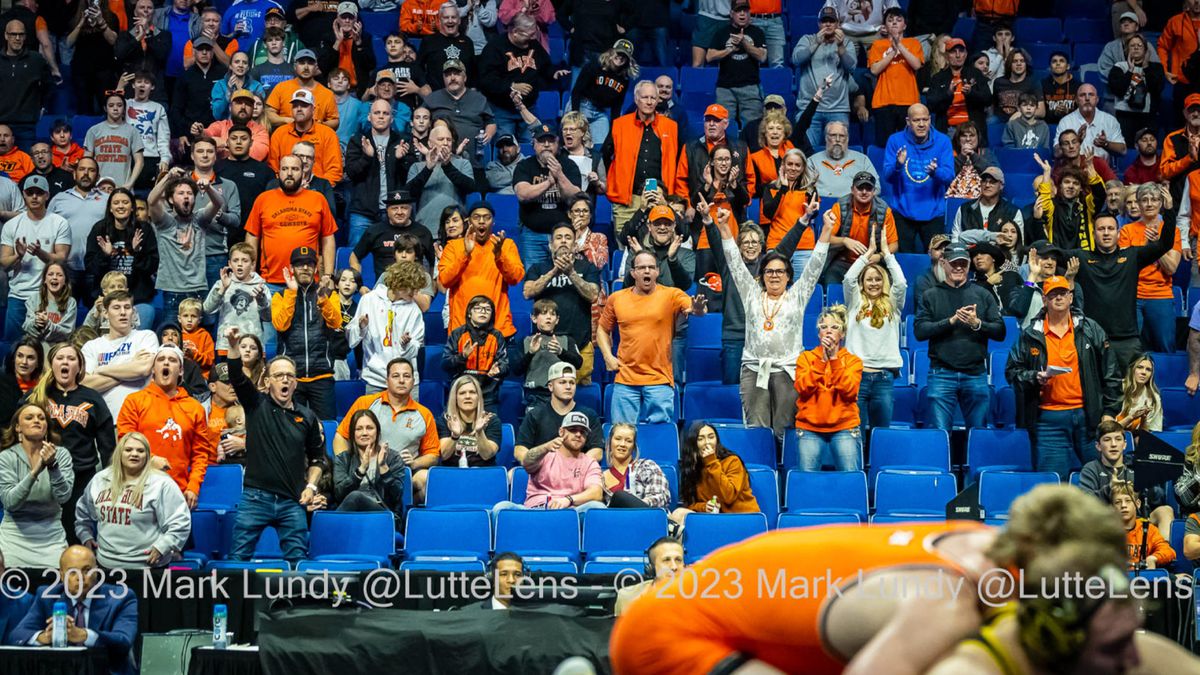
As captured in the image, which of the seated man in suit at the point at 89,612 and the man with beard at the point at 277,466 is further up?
the man with beard at the point at 277,466

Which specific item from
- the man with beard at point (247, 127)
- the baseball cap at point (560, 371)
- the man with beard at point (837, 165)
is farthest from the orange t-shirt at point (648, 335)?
the man with beard at point (247, 127)

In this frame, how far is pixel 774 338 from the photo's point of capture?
34.8 feet

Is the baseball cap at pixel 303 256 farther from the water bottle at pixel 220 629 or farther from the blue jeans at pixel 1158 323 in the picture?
the blue jeans at pixel 1158 323

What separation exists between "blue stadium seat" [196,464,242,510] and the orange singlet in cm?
668

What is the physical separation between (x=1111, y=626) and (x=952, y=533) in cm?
46

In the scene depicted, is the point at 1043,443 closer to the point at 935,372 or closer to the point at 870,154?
the point at 935,372

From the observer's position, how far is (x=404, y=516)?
32.8 ft

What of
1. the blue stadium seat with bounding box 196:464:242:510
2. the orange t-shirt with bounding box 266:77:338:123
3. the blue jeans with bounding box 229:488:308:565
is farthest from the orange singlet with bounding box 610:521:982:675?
the orange t-shirt with bounding box 266:77:338:123

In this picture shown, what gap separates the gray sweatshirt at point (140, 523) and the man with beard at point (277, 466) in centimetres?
46

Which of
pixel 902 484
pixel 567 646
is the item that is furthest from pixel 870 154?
pixel 567 646

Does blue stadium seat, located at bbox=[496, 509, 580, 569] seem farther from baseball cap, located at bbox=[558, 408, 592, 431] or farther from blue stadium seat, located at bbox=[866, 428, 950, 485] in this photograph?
blue stadium seat, located at bbox=[866, 428, 950, 485]

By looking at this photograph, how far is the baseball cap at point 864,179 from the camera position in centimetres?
1184

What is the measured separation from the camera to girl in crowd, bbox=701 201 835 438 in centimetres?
1061

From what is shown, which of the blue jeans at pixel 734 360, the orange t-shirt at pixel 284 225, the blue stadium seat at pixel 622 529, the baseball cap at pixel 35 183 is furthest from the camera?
the baseball cap at pixel 35 183
